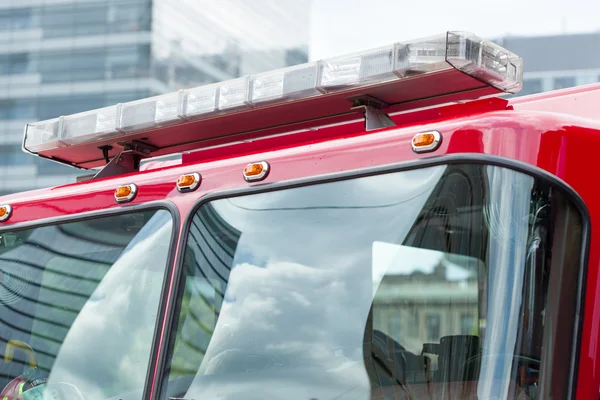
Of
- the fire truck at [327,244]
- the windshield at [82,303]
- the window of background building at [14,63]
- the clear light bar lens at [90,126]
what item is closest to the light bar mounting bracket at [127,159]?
the fire truck at [327,244]

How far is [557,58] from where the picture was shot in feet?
186

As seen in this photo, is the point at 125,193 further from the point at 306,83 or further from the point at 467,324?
the point at 467,324

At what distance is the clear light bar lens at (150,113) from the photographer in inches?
142

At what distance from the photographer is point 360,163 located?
9.12ft

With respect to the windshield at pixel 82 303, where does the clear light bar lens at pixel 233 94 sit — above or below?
above

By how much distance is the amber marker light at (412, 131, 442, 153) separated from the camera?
8.51ft

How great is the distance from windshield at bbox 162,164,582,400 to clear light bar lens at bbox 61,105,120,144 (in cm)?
90

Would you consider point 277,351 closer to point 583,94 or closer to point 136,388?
point 136,388

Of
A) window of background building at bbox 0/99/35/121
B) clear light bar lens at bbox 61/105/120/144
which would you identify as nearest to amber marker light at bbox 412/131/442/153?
clear light bar lens at bbox 61/105/120/144

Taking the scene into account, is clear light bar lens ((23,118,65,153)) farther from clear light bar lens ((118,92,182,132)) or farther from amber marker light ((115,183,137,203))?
amber marker light ((115,183,137,203))

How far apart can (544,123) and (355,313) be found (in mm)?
853

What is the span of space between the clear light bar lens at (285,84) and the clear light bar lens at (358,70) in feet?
0.17

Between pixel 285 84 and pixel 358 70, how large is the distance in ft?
1.10

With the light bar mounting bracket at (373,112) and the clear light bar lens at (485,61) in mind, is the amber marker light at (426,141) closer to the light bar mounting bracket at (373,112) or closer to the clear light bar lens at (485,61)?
the clear light bar lens at (485,61)
